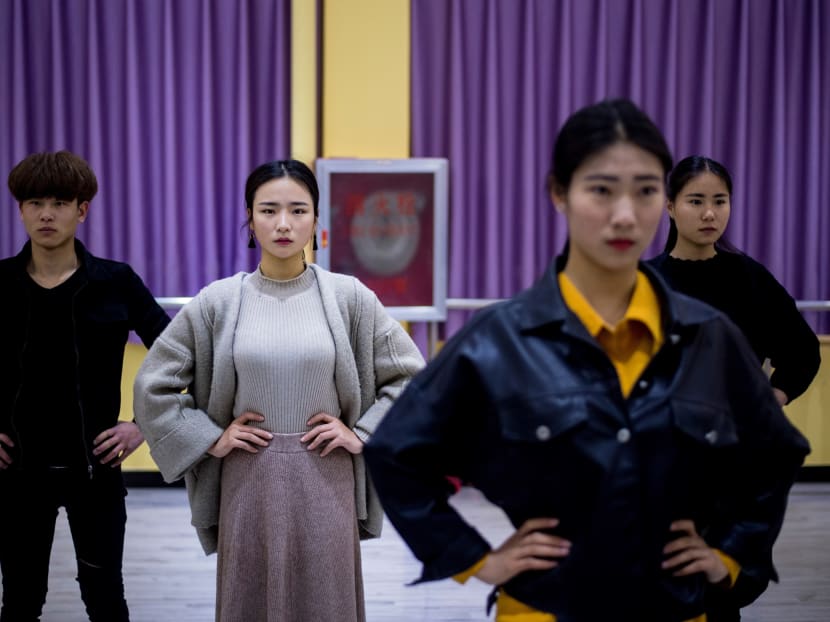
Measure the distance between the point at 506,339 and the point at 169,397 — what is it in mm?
1278

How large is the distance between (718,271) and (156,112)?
346cm

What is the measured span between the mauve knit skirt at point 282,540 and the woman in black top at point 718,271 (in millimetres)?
1071

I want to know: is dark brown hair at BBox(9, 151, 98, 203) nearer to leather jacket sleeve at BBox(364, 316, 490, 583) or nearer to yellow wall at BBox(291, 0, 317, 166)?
leather jacket sleeve at BBox(364, 316, 490, 583)

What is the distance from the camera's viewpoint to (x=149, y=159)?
5.02 metres

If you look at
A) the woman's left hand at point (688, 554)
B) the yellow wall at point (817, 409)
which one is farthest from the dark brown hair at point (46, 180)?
the yellow wall at point (817, 409)

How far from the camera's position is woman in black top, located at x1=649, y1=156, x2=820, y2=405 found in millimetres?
A: 2521

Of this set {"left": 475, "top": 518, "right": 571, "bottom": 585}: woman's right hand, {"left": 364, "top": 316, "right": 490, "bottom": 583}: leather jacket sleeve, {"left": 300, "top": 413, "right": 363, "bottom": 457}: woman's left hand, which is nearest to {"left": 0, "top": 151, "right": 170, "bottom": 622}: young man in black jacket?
{"left": 300, "top": 413, "right": 363, "bottom": 457}: woman's left hand

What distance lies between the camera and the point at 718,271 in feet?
8.41

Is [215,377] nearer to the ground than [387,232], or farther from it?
nearer to the ground

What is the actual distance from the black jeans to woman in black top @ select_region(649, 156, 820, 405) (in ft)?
5.61

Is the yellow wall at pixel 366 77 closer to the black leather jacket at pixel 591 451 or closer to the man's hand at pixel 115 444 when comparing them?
the man's hand at pixel 115 444

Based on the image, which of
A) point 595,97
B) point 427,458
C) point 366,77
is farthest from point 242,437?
point 595,97

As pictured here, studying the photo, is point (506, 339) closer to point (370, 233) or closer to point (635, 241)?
point (635, 241)

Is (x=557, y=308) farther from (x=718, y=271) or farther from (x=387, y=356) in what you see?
(x=718, y=271)
